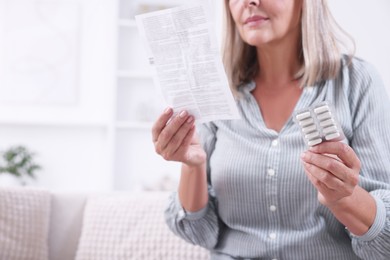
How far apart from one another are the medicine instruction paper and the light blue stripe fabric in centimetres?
18

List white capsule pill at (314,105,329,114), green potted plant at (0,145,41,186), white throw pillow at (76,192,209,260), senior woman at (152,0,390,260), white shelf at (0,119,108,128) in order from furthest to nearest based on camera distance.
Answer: white shelf at (0,119,108,128)
green potted plant at (0,145,41,186)
white throw pillow at (76,192,209,260)
senior woman at (152,0,390,260)
white capsule pill at (314,105,329,114)

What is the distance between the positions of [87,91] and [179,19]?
8.76 ft

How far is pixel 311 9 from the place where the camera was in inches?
44.8

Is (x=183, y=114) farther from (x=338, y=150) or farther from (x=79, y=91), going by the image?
(x=79, y=91)

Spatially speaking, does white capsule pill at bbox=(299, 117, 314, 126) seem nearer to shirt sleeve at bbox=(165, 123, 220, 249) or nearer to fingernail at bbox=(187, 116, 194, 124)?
fingernail at bbox=(187, 116, 194, 124)

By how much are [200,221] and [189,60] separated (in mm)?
408

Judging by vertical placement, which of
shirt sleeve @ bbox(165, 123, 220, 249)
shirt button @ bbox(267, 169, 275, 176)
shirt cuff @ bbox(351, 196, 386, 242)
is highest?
shirt button @ bbox(267, 169, 275, 176)

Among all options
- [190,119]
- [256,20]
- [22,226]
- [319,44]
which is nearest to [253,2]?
[256,20]

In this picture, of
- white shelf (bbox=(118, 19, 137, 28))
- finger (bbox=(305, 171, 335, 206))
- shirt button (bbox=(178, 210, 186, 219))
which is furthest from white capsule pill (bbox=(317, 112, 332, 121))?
white shelf (bbox=(118, 19, 137, 28))

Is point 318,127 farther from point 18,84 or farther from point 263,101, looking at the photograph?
point 18,84

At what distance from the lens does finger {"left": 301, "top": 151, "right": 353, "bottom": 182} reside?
846mm

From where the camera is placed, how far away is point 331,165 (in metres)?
0.84

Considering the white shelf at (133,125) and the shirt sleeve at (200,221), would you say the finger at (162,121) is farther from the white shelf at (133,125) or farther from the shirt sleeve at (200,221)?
the white shelf at (133,125)

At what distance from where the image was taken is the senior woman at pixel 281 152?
41.3 inches
